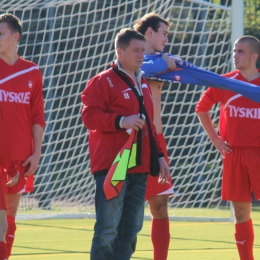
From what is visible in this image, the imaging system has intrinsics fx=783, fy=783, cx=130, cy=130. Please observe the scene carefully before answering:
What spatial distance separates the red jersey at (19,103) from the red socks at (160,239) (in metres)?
1.14

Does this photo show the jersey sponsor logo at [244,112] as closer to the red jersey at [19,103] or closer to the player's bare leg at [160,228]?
the player's bare leg at [160,228]

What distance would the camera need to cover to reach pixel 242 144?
6012 millimetres

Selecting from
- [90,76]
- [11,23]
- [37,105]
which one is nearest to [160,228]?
[37,105]

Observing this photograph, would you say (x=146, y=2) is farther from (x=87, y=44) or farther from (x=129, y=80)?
(x=129, y=80)

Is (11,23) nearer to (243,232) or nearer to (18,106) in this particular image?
(18,106)

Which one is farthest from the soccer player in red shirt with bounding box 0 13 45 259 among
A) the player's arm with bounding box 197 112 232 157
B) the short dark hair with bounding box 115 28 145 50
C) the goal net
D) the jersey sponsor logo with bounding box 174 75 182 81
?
the goal net

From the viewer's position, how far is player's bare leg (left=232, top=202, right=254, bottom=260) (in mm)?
5879

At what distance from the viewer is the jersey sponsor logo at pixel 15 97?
5.30 meters

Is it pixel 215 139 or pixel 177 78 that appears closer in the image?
pixel 177 78

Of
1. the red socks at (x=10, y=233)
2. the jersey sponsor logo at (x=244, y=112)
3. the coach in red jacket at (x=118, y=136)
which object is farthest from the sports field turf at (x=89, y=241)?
the coach in red jacket at (x=118, y=136)

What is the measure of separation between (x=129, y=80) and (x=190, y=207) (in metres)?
6.99

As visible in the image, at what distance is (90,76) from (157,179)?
550 cm

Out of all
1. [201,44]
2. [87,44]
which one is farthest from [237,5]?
[87,44]

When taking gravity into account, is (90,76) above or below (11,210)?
above
